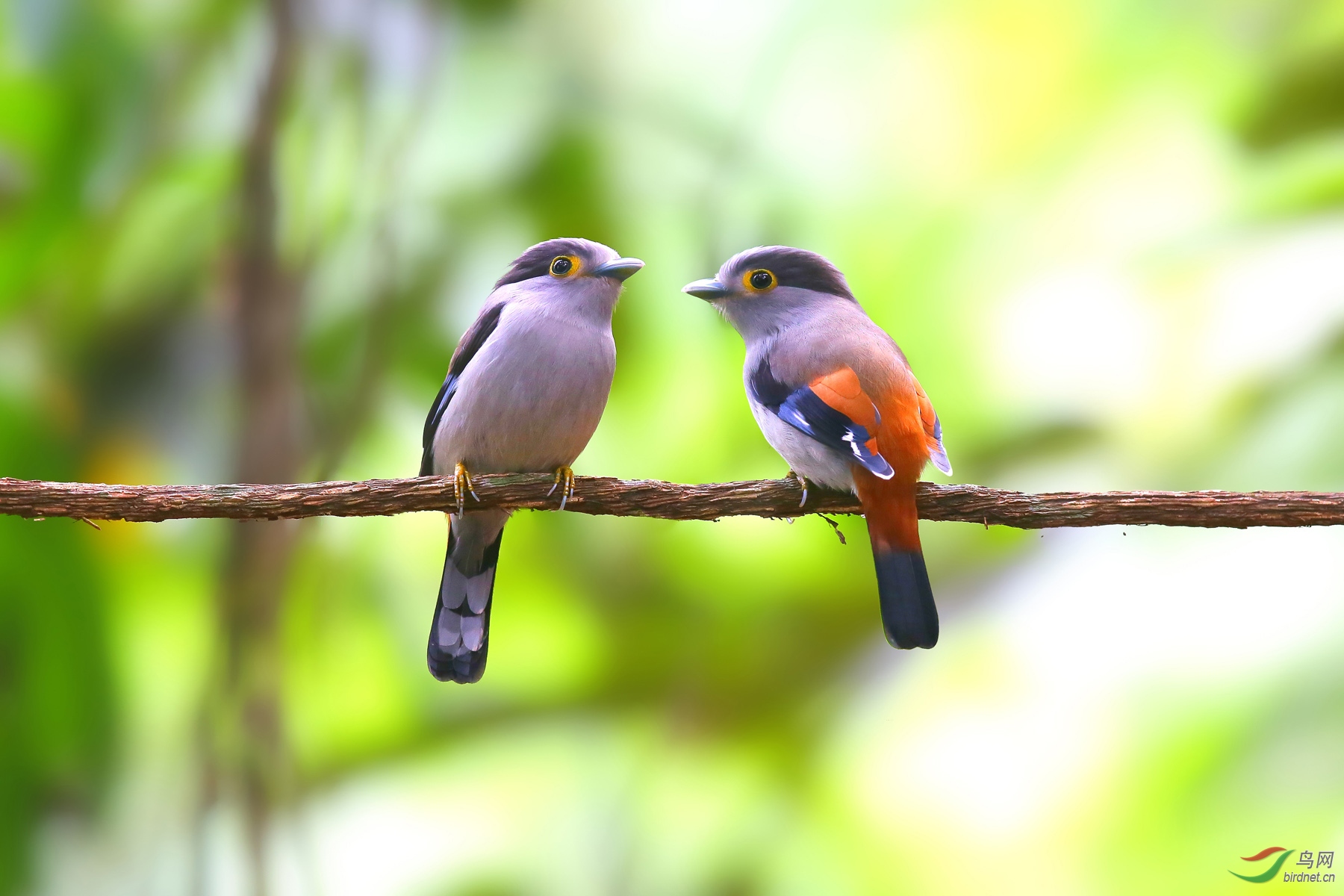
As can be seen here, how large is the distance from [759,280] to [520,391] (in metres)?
0.64

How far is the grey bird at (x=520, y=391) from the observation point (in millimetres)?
2393

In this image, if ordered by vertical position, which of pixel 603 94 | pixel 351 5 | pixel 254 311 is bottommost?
pixel 254 311

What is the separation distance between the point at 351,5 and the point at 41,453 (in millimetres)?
1866

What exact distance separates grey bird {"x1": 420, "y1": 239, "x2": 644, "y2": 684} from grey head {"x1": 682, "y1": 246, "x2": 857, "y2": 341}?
218 mm

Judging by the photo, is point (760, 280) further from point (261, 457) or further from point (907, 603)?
point (261, 457)

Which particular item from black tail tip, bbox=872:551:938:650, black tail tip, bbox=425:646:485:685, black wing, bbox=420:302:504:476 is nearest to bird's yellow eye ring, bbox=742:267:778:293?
black wing, bbox=420:302:504:476

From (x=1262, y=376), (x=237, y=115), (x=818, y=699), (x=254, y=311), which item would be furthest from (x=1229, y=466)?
(x=237, y=115)

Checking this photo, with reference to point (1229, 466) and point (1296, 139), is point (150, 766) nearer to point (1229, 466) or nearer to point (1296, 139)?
point (1229, 466)

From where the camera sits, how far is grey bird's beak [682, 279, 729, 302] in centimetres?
251

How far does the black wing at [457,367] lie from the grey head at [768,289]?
1.60ft

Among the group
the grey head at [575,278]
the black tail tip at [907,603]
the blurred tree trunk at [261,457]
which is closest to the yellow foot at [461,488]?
the grey head at [575,278]


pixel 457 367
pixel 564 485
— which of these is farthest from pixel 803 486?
pixel 457 367

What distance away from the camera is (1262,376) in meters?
3.26

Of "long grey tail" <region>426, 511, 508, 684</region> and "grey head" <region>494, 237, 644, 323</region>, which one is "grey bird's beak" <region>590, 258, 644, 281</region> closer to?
"grey head" <region>494, 237, 644, 323</region>
